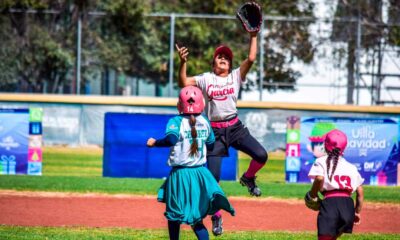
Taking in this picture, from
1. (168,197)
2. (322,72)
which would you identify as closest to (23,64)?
(322,72)

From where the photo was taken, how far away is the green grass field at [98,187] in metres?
11.4

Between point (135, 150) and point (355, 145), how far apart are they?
4.75m

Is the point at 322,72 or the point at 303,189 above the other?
the point at 322,72

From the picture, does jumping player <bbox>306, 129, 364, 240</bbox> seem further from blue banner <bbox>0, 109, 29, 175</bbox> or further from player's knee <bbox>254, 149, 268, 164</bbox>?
blue banner <bbox>0, 109, 29, 175</bbox>

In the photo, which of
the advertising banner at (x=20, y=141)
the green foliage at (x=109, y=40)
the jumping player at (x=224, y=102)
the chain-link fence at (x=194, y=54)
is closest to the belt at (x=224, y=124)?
the jumping player at (x=224, y=102)

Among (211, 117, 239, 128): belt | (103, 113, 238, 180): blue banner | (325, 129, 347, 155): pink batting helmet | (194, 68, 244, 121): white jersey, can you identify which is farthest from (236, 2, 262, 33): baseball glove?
(103, 113, 238, 180): blue banner

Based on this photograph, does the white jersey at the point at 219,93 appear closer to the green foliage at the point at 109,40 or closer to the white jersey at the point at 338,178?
the white jersey at the point at 338,178

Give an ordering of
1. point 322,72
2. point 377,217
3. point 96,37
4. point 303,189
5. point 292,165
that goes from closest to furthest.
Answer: point 377,217 → point 303,189 → point 292,165 → point 322,72 → point 96,37

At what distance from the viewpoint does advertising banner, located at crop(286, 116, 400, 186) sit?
65.5 ft

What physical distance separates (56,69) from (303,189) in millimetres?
10745

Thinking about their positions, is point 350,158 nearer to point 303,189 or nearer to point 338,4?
point 303,189

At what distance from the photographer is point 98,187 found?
59.0 ft

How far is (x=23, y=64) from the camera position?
26.8 meters

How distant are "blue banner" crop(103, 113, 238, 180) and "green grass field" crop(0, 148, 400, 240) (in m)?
0.40
